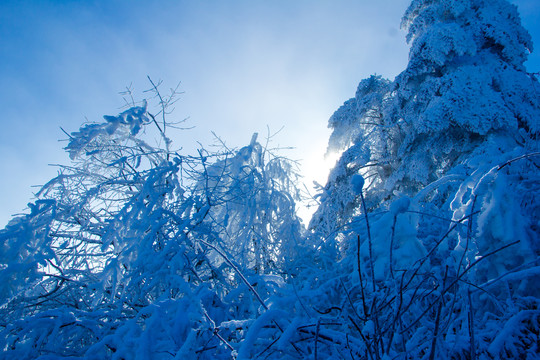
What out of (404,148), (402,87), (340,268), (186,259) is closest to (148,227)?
(186,259)

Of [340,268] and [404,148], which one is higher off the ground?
[404,148]

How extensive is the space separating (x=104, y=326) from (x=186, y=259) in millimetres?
796

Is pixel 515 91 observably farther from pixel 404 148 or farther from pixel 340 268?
pixel 340 268

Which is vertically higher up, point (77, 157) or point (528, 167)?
point (77, 157)

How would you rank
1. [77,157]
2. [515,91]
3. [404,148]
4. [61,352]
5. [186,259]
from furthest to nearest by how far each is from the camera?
[404,148] < [515,91] < [77,157] < [186,259] < [61,352]

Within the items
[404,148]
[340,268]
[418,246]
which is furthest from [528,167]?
[404,148]

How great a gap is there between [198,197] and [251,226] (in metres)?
1.02

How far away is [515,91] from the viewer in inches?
274

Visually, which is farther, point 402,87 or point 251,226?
point 402,87

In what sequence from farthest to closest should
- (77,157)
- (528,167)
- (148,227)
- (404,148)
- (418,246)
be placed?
(404,148)
(77,157)
(148,227)
(528,167)
(418,246)

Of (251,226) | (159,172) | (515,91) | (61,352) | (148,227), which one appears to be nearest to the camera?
(61,352)

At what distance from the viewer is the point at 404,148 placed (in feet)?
26.2

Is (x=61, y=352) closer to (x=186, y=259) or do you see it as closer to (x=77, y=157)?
(x=186, y=259)

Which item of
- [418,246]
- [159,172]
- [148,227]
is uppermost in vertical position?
[159,172]
